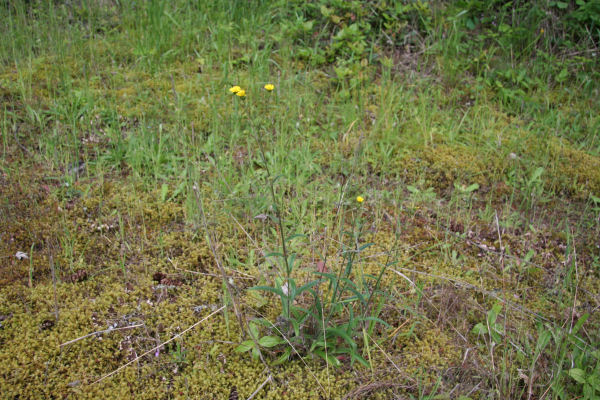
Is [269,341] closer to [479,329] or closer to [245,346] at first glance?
[245,346]

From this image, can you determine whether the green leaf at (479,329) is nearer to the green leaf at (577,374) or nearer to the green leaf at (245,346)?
the green leaf at (577,374)

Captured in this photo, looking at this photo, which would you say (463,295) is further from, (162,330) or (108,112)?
(108,112)

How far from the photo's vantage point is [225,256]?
104 inches

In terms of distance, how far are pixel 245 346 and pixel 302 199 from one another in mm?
1251

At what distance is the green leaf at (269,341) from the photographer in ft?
6.77

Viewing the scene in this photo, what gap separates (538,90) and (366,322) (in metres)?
3.46

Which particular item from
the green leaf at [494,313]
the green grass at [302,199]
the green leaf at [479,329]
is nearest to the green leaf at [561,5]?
the green grass at [302,199]

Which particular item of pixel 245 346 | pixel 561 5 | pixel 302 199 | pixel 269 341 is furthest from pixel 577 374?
pixel 561 5

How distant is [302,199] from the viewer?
308 cm

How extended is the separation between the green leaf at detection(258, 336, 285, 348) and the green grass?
14 millimetres

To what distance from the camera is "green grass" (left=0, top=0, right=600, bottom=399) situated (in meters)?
2.09

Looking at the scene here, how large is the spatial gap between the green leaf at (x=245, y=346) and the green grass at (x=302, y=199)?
0.01 m

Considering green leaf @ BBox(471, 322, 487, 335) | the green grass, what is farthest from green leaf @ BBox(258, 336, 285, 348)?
green leaf @ BBox(471, 322, 487, 335)

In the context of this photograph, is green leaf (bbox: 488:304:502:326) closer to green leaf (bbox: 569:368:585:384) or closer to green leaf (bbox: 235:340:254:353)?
green leaf (bbox: 569:368:585:384)
